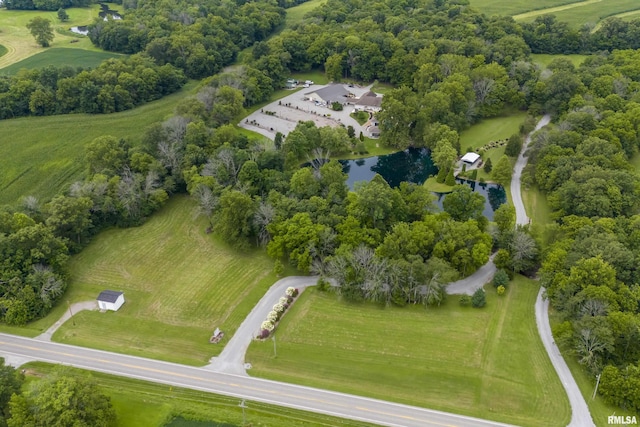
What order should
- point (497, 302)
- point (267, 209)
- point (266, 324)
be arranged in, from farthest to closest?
1. point (267, 209)
2. point (497, 302)
3. point (266, 324)

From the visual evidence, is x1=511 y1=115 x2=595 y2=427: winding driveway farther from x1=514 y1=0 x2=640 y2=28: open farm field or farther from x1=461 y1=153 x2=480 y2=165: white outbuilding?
x1=514 y1=0 x2=640 y2=28: open farm field

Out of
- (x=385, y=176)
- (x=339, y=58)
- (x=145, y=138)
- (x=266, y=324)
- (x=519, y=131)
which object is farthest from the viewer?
(x=339, y=58)

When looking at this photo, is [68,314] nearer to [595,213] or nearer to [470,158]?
[595,213]

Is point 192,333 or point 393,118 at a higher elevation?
point 393,118

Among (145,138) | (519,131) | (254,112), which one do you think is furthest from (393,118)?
(145,138)

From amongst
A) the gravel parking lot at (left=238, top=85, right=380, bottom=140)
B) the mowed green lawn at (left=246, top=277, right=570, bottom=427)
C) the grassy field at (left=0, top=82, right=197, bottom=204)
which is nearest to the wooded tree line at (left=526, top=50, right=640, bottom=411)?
the mowed green lawn at (left=246, top=277, right=570, bottom=427)

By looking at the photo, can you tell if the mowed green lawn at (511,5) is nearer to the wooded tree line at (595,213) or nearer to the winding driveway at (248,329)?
the wooded tree line at (595,213)

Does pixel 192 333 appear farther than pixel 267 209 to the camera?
No

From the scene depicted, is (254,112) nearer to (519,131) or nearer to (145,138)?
(145,138)
